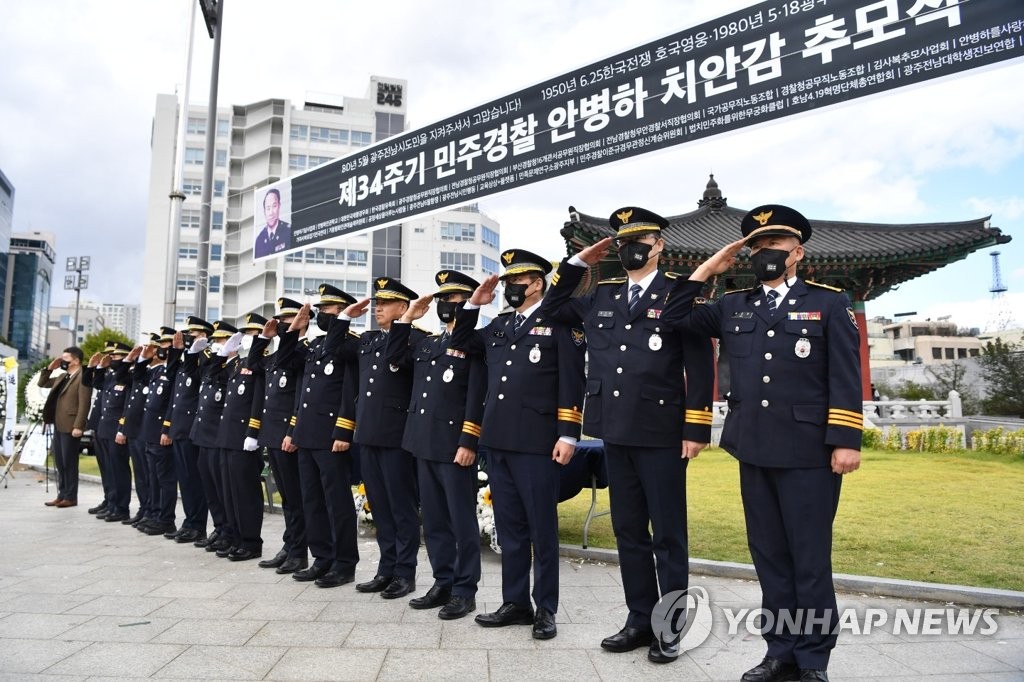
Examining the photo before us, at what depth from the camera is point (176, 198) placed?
10031 millimetres

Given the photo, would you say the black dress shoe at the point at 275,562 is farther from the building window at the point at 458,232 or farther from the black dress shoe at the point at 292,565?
the building window at the point at 458,232

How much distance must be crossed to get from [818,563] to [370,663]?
229cm

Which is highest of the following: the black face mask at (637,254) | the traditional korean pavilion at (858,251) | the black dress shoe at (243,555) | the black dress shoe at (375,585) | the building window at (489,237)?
the building window at (489,237)

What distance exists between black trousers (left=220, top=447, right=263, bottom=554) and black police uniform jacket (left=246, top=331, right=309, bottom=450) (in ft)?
1.30

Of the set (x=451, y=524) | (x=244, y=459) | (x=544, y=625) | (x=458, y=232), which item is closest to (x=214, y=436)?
(x=244, y=459)

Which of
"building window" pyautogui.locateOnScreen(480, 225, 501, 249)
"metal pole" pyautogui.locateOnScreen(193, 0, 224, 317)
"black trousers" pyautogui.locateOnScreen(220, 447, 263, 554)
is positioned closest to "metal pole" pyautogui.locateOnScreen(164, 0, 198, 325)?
"metal pole" pyautogui.locateOnScreen(193, 0, 224, 317)

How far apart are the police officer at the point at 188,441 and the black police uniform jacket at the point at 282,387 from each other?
5.31ft

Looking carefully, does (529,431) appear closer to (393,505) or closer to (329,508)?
(393,505)

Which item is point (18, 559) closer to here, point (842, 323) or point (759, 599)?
point (759, 599)

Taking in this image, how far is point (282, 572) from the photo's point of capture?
578 centimetres

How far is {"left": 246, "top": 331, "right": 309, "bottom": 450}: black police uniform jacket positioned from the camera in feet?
19.7

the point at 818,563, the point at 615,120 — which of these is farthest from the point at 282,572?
the point at 615,120

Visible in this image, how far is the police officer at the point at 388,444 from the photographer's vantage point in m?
5.08

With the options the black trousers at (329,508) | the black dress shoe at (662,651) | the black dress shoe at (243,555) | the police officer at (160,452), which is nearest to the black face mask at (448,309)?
the black trousers at (329,508)
